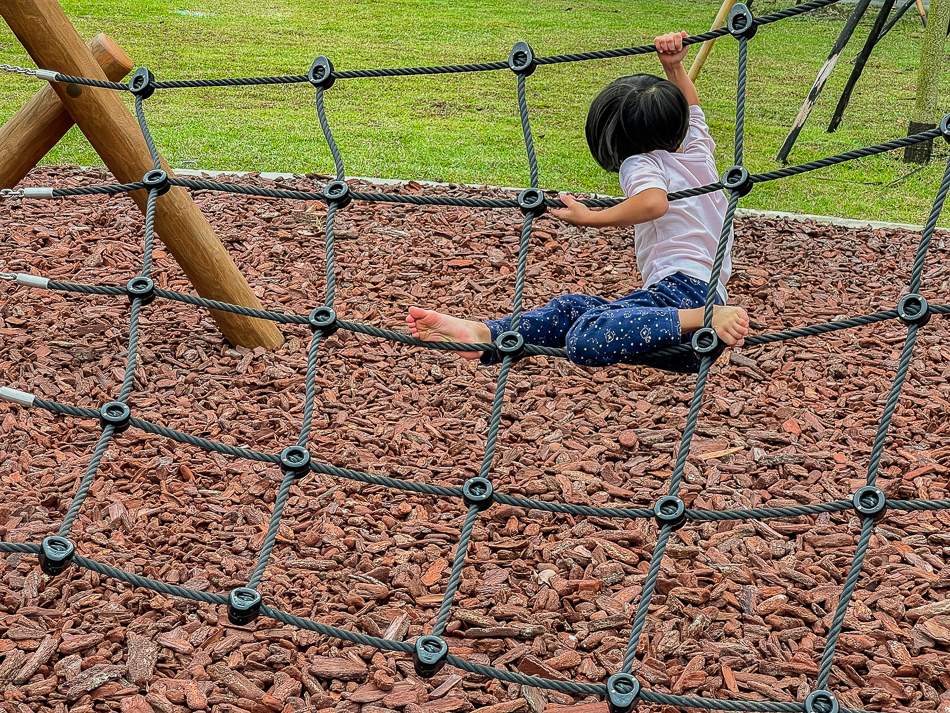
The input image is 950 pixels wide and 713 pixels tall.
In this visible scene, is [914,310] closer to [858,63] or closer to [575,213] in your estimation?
[575,213]

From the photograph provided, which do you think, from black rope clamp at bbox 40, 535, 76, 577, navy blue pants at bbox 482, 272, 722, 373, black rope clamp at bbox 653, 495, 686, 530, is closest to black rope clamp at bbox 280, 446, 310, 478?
black rope clamp at bbox 40, 535, 76, 577

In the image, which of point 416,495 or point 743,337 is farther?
point 416,495

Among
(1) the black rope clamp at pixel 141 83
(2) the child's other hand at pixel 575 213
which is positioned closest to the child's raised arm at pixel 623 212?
(2) the child's other hand at pixel 575 213

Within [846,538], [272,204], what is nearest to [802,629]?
[846,538]

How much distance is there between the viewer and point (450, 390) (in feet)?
7.95

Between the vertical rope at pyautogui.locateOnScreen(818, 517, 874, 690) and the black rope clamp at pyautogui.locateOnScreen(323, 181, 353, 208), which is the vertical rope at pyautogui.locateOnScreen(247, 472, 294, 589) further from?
the vertical rope at pyautogui.locateOnScreen(818, 517, 874, 690)

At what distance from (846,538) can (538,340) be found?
0.71 m

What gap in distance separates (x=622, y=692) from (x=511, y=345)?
1.83ft

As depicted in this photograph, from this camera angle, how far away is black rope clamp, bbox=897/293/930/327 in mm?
1396

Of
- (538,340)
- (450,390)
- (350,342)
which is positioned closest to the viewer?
(538,340)

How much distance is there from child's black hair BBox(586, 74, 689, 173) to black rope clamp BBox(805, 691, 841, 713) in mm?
1102

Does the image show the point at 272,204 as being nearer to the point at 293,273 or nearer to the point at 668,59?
the point at 293,273

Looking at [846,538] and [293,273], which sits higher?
[293,273]

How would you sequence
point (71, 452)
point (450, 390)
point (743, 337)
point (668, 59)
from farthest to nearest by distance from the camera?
point (450, 390)
point (71, 452)
point (668, 59)
point (743, 337)
